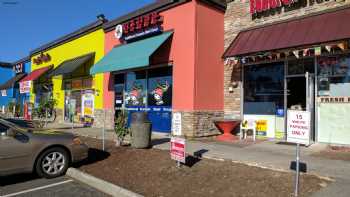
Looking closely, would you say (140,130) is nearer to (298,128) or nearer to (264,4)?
(298,128)

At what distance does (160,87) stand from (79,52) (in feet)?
29.5

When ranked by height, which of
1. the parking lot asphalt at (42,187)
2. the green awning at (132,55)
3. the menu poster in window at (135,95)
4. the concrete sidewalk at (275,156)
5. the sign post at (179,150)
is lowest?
the parking lot asphalt at (42,187)

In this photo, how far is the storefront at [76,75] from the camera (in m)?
19.5

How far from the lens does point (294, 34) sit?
1152cm

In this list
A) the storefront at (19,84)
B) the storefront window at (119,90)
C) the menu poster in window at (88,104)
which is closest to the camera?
the storefront window at (119,90)

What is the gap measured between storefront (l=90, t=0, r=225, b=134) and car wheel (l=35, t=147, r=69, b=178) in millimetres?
5932

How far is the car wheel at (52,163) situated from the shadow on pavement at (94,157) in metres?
0.60

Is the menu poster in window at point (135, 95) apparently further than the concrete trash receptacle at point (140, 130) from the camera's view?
Yes

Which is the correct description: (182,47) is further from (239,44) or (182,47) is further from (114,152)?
(114,152)

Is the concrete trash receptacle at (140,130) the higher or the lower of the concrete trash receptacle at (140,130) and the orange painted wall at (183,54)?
the lower

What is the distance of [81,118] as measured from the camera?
21250 millimetres

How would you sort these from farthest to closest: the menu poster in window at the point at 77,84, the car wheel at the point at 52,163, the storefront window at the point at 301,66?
the menu poster in window at the point at 77,84
the storefront window at the point at 301,66
the car wheel at the point at 52,163

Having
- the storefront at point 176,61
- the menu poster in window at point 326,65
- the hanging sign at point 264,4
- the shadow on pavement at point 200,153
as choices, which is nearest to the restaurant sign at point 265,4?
the hanging sign at point 264,4

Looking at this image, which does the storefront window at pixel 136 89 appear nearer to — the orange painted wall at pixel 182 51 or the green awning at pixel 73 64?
the orange painted wall at pixel 182 51
